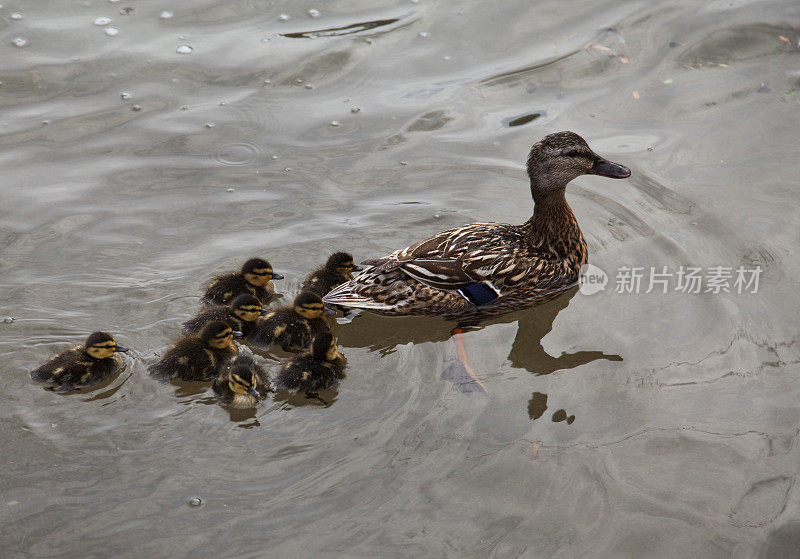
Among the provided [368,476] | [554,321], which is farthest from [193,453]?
[554,321]

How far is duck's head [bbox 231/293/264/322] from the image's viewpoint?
465 centimetres

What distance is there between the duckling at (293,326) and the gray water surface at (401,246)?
30 centimetres

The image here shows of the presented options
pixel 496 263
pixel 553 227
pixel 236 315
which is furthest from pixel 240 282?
pixel 553 227

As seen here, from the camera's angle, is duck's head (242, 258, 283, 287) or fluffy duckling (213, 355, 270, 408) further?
duck's head (242, 258, 283, 287)

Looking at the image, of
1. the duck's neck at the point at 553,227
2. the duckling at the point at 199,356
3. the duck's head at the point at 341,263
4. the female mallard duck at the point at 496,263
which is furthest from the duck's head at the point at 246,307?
the duck's neck at the point at 553,227

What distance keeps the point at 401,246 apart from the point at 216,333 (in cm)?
154

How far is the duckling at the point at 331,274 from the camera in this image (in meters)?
5.12

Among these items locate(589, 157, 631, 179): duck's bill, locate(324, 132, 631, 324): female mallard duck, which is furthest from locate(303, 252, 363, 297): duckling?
locate(589, 157, 631, 179): duck's bill

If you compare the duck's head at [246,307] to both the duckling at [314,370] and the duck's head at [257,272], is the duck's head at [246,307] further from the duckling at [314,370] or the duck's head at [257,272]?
the duckling at [314,370]

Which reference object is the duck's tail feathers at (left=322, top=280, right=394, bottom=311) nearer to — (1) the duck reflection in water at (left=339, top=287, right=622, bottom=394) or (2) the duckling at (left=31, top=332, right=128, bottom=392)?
(1) the duck reflection in water at (left=339, top=287, right=622, bottom=394)

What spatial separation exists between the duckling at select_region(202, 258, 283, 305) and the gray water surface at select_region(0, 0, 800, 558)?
202 mm

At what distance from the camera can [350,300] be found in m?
4.91

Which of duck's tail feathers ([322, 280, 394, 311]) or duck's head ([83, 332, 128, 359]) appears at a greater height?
duck's head ([83, 332, 128, 359])

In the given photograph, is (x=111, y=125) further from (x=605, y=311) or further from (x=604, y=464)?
(x=604, y=464)
